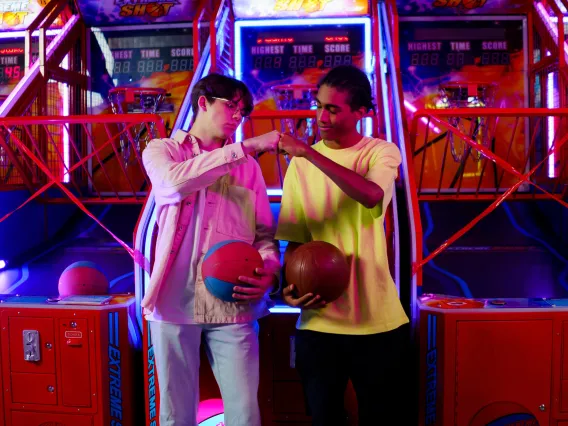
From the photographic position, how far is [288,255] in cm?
246

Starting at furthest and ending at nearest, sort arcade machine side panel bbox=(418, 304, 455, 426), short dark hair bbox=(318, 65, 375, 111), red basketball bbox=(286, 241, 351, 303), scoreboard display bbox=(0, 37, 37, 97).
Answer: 1. scoreboard display bbox=(0, 37, 37, 97)
2. arcade machine side panel bbox=(418, 304, 455, 426)
3. short dark hair bbox=(318, 65, 375, 111)
4. red basketball bbox=(286, 241, 351, 303)

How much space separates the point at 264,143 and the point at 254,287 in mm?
578

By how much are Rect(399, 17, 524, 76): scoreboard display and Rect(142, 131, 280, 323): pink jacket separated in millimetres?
4313

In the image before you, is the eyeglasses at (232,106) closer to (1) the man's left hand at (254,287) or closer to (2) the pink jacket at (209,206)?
(2) the pink jacket at (209,206)

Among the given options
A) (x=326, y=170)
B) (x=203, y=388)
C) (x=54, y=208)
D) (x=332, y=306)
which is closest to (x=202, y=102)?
(x=326, y=170)

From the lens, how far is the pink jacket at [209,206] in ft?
7.94

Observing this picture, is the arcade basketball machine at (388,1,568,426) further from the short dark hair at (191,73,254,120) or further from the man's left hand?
the short dark hair at (191,73,254,120)

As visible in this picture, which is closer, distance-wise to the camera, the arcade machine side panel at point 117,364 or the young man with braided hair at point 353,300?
the young man with braided hair at point 353,300

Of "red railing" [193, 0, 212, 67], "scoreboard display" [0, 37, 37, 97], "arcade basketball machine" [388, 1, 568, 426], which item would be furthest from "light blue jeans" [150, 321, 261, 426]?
"scoreboard display" [0, 37, 37, 97]

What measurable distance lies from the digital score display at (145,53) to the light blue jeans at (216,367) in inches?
183

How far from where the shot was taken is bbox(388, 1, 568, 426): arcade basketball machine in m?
3.15

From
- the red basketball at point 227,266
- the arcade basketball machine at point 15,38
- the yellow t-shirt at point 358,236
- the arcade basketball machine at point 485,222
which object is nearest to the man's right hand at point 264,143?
the yellow t-shirt at point 358,236

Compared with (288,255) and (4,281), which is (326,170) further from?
(4,281)

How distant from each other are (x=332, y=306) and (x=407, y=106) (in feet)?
14.7
